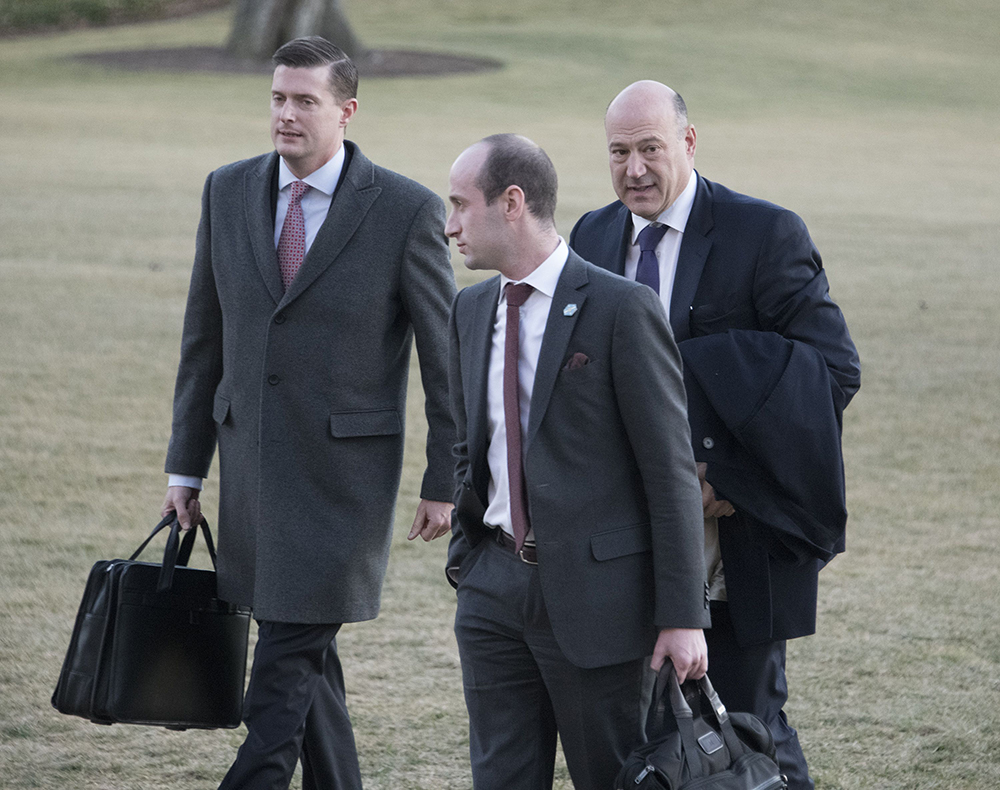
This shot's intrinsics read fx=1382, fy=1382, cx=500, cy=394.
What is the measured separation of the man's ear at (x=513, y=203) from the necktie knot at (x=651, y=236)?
82 cm

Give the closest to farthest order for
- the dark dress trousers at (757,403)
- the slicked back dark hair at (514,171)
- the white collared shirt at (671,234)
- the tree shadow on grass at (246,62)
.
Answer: the slicked back dark hair at (514,171)
the dark dress trousers at (757,403)
the white collared shirt at (671,234)
the tree shadow on grass at (246,62)

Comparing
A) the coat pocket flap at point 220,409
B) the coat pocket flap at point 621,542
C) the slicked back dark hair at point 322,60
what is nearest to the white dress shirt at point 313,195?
the slicked back dark hair at point 322,60

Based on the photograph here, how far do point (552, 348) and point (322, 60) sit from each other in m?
1.21

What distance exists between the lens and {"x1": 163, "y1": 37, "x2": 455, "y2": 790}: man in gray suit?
3539 millimetres

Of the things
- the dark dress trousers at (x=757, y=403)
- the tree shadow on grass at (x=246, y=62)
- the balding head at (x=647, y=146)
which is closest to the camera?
the dark dress trousers at (x=757, y=403)

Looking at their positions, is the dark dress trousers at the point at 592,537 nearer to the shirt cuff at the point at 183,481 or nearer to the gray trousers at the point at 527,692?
the gray trousers at the point at 527,692

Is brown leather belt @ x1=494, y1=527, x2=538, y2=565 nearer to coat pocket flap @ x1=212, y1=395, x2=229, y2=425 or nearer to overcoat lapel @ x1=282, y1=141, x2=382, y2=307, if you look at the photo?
overcoat lapel @ x1=282, y1=141, x2=382, y2=307

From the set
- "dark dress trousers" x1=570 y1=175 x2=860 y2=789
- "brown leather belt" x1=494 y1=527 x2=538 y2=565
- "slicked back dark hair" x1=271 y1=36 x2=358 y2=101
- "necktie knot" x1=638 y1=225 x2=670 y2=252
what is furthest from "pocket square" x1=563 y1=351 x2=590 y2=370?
"slicked back dark hair" x1=271 y1=36 x2=358 y2=101

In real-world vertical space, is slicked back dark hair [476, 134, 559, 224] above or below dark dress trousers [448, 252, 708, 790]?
above

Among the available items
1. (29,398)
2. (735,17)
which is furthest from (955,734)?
(735,17)

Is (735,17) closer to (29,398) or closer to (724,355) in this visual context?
(29,398)

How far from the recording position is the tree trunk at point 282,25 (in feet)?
118

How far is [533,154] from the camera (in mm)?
2783

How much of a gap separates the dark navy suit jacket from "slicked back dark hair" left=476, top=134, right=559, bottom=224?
70 cm
